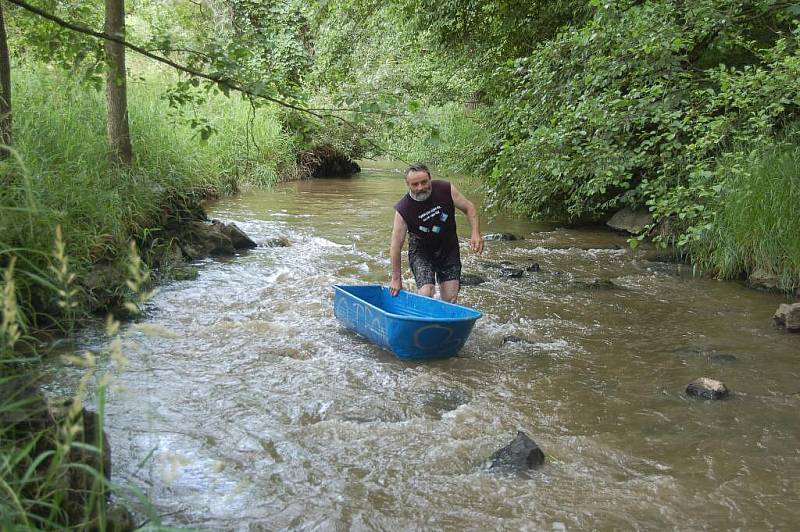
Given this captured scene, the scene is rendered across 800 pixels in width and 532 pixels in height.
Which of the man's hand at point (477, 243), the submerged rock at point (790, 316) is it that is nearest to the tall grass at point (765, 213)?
the submerged rock at point (790, 316)

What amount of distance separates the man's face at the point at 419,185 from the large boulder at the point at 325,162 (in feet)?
51.8

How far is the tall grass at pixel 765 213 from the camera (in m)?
8.09

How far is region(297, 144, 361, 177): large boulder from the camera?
2277 cm

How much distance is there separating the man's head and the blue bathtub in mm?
973

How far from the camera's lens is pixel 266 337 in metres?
6.87

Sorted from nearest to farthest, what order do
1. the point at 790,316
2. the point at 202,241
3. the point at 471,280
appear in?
1. the point at 790,316
2. the point at 471,280
3. the point at 202,241

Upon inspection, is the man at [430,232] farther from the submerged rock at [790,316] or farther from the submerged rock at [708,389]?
the submerged rock at [790,316]

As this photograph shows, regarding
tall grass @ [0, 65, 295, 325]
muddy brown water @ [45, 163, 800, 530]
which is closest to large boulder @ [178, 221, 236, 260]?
tall grass @ [0, 65, 295, 325]

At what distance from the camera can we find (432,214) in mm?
7051

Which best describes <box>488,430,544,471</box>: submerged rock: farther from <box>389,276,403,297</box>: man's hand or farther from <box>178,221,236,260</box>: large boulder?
<box>178,221,236,260</box>: large boulder

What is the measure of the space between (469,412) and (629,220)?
9.24 m

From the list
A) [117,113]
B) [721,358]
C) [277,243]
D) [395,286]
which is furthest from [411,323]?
[277,243]

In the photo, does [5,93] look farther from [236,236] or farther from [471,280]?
[471,280]

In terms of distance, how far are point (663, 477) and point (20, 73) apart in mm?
10447
